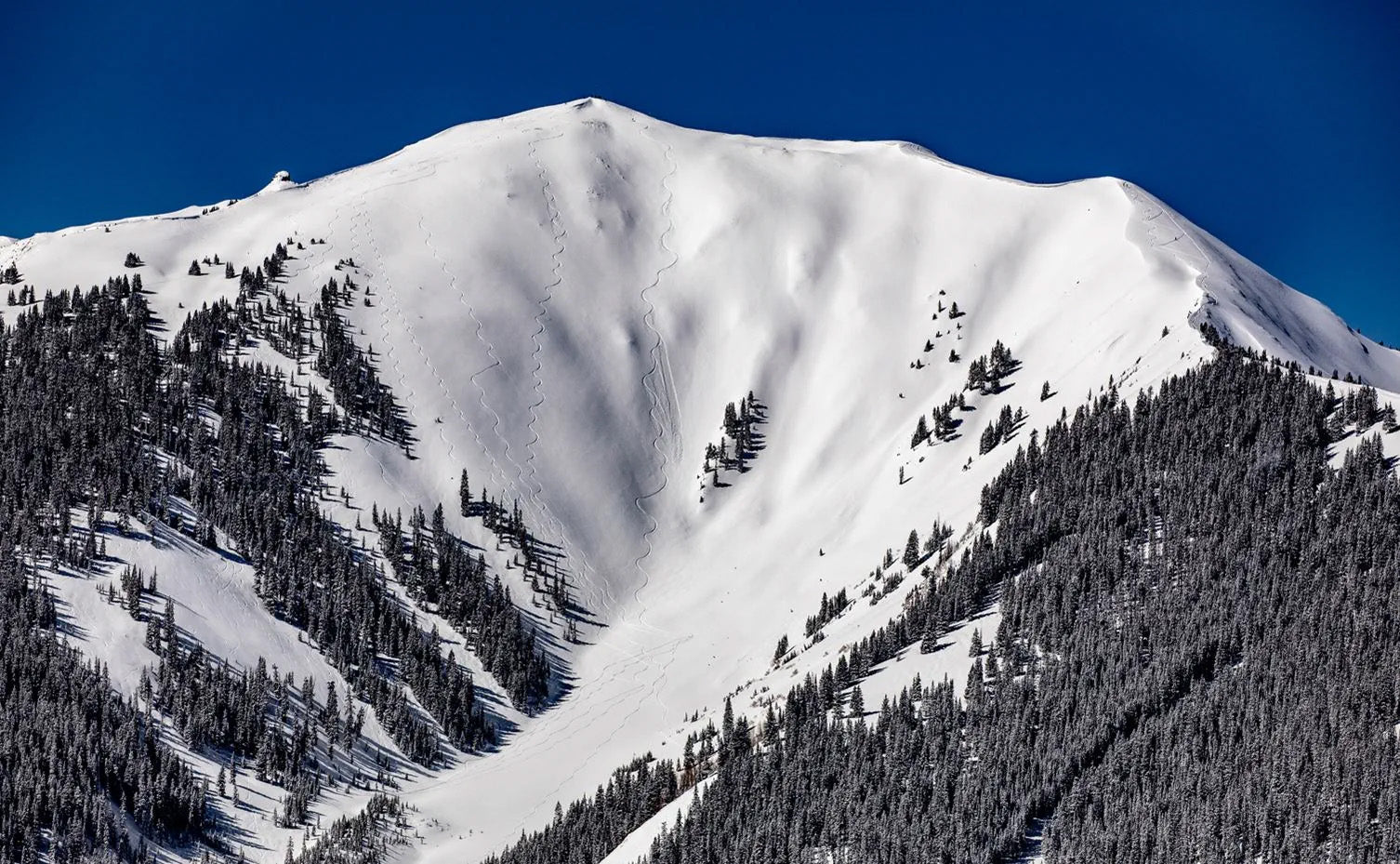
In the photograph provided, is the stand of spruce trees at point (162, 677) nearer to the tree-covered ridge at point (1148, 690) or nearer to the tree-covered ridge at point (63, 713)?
the tree-covered ridge at point (63, 713)

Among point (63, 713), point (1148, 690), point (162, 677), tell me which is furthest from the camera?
point (162, 677)

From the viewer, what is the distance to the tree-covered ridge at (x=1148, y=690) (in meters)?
113

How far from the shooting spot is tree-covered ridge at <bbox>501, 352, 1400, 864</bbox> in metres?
113

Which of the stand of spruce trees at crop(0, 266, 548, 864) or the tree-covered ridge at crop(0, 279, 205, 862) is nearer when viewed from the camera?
the tree-covered ridge at crop(0, 279, 205, 862)

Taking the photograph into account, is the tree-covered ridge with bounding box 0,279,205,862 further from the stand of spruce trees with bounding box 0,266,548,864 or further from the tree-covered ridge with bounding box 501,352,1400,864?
the tree-covered ridge with bounding box 501,352,1400,864

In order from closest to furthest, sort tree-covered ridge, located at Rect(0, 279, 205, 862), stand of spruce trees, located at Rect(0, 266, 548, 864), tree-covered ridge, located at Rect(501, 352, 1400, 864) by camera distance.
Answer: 1. tree-covered ridge, located at Rect(501, 352, 1400, 864)
2. tree-covered ridge, located at Rect(0, 279, 205, 862)
3. stand of spruce trees, located at Rect(0, 266, 548, 864)

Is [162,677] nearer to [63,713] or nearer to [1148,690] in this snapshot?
[63,713]

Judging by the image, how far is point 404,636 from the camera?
19062 centimetres

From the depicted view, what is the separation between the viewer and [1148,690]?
430 feet

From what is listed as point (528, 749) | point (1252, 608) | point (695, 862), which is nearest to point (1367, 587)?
point (1252, 608)

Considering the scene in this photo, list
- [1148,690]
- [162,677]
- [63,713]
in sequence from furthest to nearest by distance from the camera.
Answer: [162,677] → [63,713] → [1148,690]

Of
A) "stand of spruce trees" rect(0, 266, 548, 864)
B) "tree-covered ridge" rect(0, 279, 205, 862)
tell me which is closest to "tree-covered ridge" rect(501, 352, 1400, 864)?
"stand of spruce trees" rect(0, 266, 548, 864)

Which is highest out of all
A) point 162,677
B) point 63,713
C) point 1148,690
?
point 162,677

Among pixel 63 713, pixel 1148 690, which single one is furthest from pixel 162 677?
pixel 1148 690
